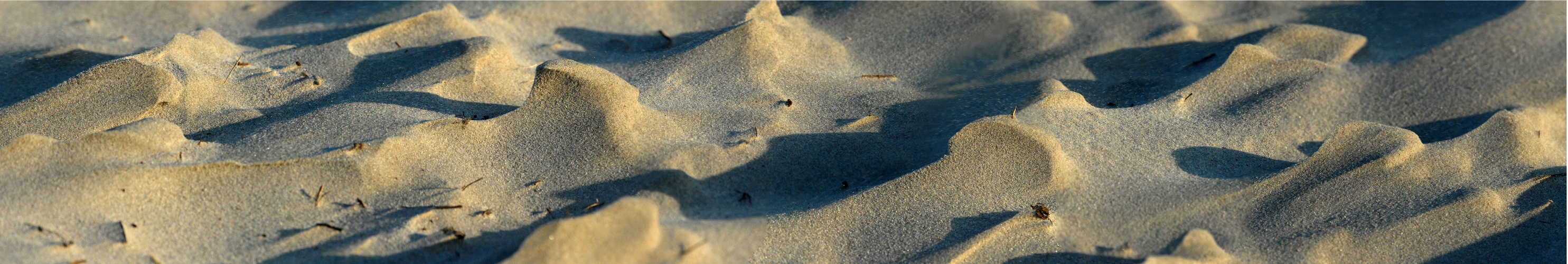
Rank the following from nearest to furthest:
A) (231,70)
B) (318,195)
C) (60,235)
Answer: (60,235)
(318,195)
(231,70)

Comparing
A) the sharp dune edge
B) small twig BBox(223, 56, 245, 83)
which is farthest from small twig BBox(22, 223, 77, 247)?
small twig BBox(223, 56, 245, 83)

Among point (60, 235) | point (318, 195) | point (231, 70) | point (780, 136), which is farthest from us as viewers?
point (231, 70)

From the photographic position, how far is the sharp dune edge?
1921mm

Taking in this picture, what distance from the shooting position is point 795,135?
2.34 metres

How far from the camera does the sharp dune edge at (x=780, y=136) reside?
1921 mm

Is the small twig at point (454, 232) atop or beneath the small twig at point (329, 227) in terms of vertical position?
beneath

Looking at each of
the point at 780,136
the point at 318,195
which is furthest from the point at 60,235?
the point at 780,136

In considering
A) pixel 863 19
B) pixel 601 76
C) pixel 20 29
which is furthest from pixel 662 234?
pixel 20 29

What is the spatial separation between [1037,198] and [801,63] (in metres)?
1.00

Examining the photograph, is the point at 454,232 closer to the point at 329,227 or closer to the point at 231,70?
the point at 329,227

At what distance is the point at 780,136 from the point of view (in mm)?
2309

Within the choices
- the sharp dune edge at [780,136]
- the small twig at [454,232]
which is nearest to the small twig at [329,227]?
the sharp dune edge at [780,136]

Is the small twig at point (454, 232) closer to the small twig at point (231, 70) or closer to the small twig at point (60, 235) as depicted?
the small twig at point (60, 235)

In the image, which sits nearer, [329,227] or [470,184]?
[329,227]
